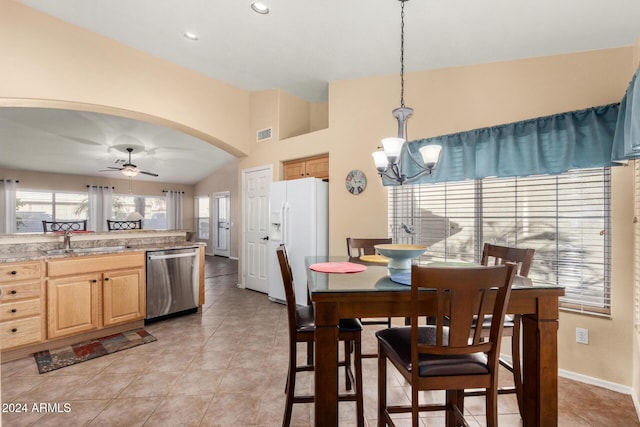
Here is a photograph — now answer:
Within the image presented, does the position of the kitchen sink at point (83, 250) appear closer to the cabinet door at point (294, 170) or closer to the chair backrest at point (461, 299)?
the cabinet door at point (294, 170)

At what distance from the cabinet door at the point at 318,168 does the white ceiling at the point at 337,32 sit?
1016 millimetres

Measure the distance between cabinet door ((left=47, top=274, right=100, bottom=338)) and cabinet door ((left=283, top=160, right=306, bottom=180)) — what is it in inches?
101

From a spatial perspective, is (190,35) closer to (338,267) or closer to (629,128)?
(338,267)

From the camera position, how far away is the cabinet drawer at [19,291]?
2436 mm

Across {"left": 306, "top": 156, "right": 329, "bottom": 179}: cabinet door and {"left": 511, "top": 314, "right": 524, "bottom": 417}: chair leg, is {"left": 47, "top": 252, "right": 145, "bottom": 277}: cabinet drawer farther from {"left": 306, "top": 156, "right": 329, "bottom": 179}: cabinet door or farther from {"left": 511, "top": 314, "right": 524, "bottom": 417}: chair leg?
{"left": 511, "top": 314, "right": 524, "bottom": 417}: chair leg

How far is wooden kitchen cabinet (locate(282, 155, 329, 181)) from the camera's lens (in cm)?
400

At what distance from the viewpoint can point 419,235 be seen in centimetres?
320

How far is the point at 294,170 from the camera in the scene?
4355mm

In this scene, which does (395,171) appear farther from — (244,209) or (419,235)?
(244,209)

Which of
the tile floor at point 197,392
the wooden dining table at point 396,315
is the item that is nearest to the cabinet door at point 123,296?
the tile floor at point 197,392

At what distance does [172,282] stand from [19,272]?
1.30 m

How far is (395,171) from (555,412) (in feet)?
5.05

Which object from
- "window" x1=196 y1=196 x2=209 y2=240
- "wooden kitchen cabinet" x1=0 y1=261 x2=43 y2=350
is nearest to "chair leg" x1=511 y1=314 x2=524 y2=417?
"wooden kitchen cabinet" x1=0 y1=261 x2=43 y2=350

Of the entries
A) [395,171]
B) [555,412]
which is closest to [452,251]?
[395,171]
